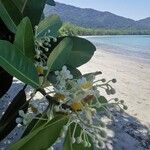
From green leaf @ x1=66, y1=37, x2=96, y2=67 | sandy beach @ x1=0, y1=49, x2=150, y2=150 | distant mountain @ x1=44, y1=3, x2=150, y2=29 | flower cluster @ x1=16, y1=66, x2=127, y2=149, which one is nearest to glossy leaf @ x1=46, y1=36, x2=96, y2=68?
green leaf @ x1=66, y1=37, x2=96, y2=67

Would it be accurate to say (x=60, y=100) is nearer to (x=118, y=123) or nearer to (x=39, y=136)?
(x=39, y=136)

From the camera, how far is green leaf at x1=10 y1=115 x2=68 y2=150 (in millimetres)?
696

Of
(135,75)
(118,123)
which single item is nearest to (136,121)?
(118,123)

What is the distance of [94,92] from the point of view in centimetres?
75

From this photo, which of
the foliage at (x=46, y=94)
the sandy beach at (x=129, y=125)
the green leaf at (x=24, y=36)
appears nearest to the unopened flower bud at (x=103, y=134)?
the foliage at (x=46, y=94)

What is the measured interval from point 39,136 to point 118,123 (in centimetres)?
589

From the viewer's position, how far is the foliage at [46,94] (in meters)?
0.72

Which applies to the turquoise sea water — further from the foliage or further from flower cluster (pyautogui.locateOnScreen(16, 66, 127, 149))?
flower cluster (pyautogui.locateOnScreen(16, 66, 127, 149))

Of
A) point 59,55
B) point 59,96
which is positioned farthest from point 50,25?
point 59,96

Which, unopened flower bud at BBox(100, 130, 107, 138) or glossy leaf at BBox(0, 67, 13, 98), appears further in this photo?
glossy leaf at BBox(0, 67, 13, 98)

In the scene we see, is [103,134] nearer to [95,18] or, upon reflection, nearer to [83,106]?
[83,106]

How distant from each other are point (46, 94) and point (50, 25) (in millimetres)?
292

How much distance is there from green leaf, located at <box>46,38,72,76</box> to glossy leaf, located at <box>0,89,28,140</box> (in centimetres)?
11

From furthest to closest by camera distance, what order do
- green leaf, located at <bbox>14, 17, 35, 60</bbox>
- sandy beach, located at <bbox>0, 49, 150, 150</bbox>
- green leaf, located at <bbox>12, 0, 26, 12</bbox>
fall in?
sandy beach, located at <bbox>0, 49, 150, 150</bbox>, green leaf, located at <bbox>12, 0, 26, 12</bbox>, green leaf, located at <bbox>14, 17, 35, 60</bbox>
